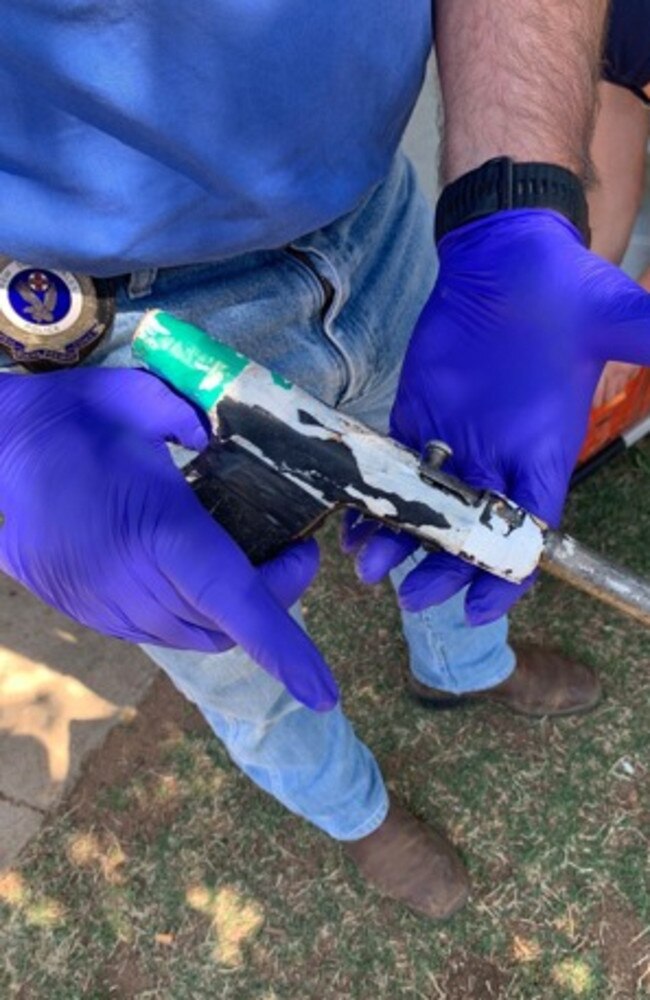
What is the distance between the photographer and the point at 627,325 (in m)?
1.22

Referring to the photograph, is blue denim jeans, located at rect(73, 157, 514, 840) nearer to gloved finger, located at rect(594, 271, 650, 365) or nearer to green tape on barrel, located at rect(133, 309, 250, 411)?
green tape on barrel, located at rect(133, 309, 250, 411)

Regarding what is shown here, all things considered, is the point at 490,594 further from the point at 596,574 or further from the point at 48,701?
the point at 48,701

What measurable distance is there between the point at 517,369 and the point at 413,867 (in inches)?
50.1

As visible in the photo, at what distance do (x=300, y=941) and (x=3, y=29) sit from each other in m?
1.84

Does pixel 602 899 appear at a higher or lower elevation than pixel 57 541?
lower

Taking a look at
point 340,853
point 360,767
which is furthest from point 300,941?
point 360,767

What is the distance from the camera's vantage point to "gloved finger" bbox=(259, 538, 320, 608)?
1218mm

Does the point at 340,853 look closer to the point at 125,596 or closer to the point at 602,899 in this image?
the point at 602,899

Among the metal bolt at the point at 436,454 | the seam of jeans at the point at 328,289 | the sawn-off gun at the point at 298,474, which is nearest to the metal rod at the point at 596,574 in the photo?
the sawn-off gun at the point at 298,474

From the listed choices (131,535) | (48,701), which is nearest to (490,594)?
(131,535)

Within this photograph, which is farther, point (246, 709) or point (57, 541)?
point (246, 709)

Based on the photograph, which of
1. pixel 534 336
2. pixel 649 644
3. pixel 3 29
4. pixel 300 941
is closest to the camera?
pixel 3 29

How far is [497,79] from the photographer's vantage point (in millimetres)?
1341

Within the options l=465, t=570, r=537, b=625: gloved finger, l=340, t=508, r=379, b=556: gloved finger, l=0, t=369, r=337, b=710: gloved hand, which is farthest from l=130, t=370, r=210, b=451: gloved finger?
l=465, t=570, r=537, b=625: gloved finger
